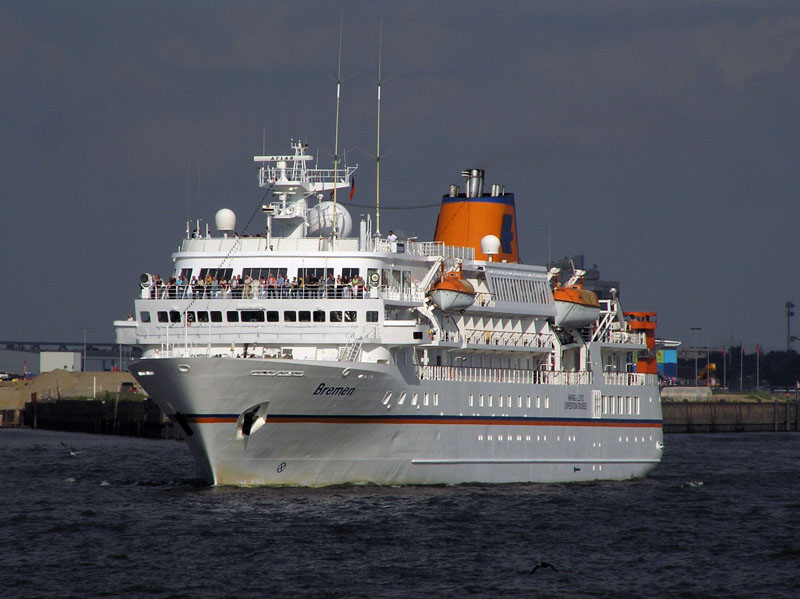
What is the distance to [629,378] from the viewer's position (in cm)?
5741

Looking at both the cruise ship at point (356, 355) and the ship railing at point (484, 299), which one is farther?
the ship railing at point (484, 299)

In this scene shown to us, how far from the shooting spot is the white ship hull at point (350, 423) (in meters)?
40.7

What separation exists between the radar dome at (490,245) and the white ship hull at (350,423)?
5.42m

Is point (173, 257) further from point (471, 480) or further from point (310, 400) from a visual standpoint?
point (471, 480)

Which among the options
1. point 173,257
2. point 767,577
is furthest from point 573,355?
point 767,577

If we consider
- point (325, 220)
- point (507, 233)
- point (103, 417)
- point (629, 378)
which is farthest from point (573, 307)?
point (103, 417)

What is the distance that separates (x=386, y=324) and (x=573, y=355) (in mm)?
13236

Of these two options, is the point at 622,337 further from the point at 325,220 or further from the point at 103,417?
the point at 103,417

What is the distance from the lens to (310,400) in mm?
41250

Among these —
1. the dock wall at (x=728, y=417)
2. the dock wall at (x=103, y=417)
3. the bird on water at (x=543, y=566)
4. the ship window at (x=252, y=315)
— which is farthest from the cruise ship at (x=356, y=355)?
the dock wall at (x=728, y=417)

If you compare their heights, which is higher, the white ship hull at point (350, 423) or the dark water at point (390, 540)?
the white ship hull at point (350, 423)

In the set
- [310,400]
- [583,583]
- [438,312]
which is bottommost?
[583,583]

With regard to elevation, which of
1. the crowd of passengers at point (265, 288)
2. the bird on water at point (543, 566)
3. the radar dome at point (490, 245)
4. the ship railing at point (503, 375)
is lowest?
the bird on water at point (543, 566)

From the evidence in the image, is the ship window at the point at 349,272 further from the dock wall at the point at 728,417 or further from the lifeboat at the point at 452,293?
the dock wall at the point at 728,417
